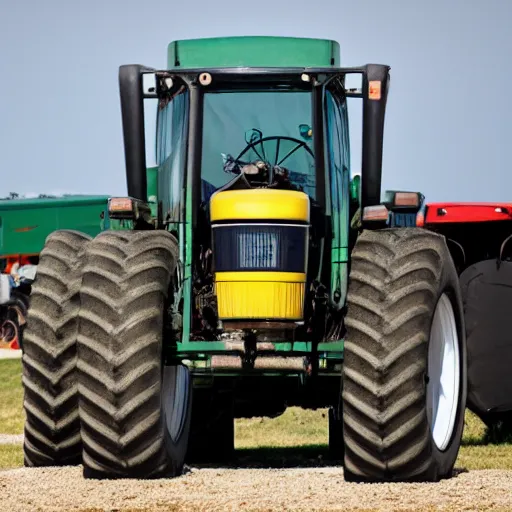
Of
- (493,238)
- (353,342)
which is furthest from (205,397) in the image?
(493,238)

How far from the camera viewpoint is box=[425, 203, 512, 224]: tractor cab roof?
12.9 meters

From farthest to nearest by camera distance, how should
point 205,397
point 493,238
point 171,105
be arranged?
point 493,238 → point 205,397 → point 171,105

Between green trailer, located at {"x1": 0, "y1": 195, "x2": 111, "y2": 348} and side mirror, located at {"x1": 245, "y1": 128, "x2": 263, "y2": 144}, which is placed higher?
side mirror, located at {"x1": 245, "y1": 128, "x2": 263, "y2": 144}

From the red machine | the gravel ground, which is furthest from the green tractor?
the red machine

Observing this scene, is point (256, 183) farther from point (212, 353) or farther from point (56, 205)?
point (56, 205)

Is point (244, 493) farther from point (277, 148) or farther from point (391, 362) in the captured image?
point (277, 148)

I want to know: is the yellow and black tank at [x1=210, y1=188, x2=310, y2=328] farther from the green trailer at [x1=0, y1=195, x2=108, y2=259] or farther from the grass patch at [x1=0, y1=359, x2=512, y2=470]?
the green trailer at [x1=0, y1=195, x2=108, y2=259]

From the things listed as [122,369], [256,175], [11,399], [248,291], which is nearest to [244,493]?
[122,369]

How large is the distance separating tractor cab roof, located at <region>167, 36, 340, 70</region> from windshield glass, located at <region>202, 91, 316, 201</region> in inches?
13.1

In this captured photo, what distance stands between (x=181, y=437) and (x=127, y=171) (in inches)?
69.0

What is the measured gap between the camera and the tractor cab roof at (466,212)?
1295 centimetres

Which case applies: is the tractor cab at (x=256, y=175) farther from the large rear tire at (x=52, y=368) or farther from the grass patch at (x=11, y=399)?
the grass patch at (x=11, y=399)

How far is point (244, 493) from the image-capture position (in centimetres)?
749

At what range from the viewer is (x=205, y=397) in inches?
413
